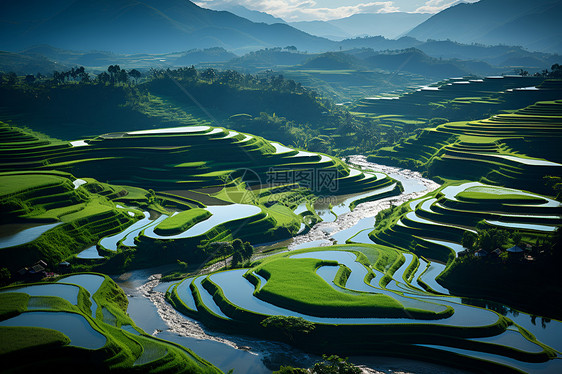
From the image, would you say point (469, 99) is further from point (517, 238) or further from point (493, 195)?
point (517, 238)

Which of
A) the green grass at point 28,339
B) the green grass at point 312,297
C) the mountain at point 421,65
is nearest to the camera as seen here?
the green grass at point 28,339

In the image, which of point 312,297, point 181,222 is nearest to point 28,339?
point 312,297

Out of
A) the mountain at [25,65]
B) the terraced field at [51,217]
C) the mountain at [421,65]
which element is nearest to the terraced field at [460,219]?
the terraced field at [51,217]

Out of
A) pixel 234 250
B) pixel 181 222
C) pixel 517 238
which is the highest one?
pixel 517 238

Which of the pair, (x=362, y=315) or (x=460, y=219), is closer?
(x=362, y=315)

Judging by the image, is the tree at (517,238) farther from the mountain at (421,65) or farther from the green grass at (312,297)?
the mountain at (421,65)

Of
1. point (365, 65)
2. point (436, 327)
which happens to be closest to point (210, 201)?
point (436, 327)

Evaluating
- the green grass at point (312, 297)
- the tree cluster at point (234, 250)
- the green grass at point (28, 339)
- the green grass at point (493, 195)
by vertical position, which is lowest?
the tree cluster at point (234, 250)

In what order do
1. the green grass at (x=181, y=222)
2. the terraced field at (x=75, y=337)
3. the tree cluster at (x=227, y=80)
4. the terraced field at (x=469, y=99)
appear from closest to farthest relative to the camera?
1. the terraced field at (x=75, y=337)
2. the green grass at (x=181, y=222)
3. the terraced field at (x=469, y=99)
4. the tree cluster at (x=227, y=80)

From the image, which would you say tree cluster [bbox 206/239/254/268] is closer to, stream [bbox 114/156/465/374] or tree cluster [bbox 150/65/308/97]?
stream [bbox 114/156/465/374]
